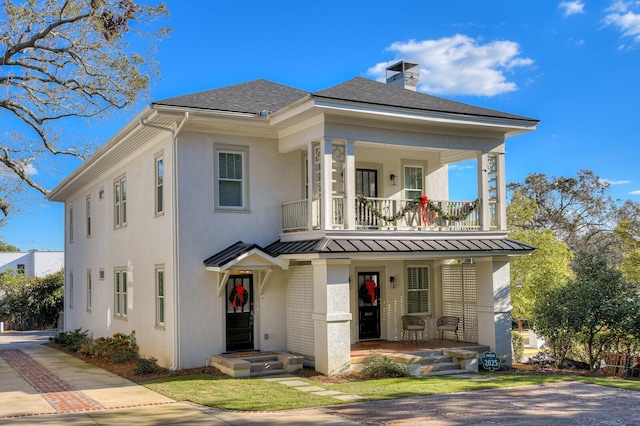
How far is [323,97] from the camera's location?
14617 mm

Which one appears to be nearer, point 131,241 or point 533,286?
point 131,241

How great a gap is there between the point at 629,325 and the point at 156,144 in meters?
13.8

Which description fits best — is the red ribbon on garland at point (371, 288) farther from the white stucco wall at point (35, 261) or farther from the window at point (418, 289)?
the white stucco wall at point (35, 261)

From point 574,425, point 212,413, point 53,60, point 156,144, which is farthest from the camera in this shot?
point 53,60

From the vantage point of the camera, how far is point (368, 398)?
1230 cm

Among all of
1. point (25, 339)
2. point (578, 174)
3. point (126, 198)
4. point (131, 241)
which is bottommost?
point (25, 339)

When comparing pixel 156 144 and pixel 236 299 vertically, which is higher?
pixel 156 144

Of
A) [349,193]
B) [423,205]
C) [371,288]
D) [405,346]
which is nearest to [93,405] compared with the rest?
[349,193]

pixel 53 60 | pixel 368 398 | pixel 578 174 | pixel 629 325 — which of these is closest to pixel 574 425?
pixel 368 398

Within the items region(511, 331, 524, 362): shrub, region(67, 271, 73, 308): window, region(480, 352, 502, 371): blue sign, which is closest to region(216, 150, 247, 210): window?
region(480, 352, 502, 371): blue sign

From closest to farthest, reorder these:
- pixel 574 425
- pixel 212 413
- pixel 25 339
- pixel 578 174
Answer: pixel 574 425 → pixel 212 413 → pixel 25 339 → pixel 578 174

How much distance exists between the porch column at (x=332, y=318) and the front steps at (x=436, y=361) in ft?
2.40

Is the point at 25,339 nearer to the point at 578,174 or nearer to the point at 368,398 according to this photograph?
the point at 368,398

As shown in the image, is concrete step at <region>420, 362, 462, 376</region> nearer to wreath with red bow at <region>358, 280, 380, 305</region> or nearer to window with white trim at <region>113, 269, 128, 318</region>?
wreath with red bow at <region>358, 280, 380, 305</region>
